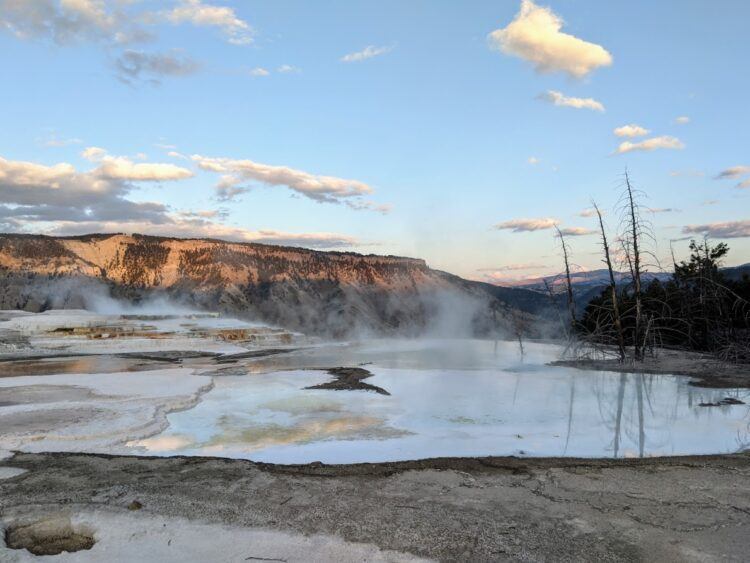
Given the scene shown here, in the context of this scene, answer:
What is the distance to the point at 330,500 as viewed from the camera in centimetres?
561

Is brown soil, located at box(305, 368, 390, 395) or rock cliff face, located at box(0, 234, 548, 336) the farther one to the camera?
rock cliff face, located at box(0, 234, 548, 336)

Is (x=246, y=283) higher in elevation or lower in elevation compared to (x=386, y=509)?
higher

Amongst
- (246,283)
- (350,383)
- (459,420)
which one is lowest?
(350,383)

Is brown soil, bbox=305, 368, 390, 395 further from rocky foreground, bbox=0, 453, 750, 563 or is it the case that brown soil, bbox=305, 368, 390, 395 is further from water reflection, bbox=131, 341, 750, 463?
rocky foreground, bbox=0, 453, 750, 563

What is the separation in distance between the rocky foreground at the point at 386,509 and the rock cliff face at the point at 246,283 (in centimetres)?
5174

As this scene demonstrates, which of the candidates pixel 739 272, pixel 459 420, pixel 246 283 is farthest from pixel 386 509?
pixel 246 283

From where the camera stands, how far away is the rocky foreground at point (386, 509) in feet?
14.8

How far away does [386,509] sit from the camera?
537 cm

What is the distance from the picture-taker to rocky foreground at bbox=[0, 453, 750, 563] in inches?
177

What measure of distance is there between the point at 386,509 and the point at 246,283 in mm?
70862

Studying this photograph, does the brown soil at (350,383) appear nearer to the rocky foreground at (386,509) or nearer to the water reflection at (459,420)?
the water reflection at (459,420)

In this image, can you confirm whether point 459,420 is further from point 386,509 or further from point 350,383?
point 350,383

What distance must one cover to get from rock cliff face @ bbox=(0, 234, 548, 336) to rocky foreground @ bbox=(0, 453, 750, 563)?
170 feet

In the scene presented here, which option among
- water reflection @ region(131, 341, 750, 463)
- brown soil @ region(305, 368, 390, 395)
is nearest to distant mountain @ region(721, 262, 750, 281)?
water reflection @ region(131, 341, 750, 463)
